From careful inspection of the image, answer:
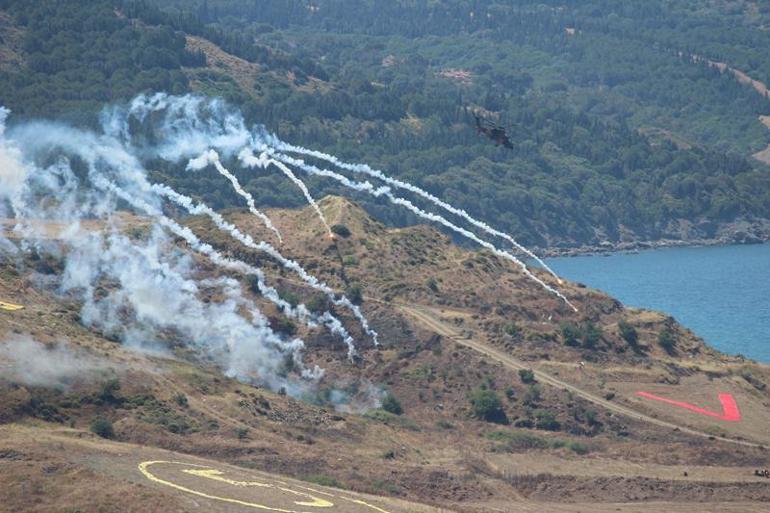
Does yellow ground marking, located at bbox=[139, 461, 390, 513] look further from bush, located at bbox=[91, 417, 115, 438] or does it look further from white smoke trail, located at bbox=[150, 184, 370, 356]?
white smoke trail, located at bbox=[150, 184, 370, 356]

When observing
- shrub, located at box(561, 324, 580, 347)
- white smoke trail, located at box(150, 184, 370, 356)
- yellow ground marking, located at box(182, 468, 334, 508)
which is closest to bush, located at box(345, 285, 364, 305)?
white smoke trail, located at box(150, 184, 370, 356)

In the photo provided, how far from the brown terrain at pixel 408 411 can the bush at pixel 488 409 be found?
0.44 metres

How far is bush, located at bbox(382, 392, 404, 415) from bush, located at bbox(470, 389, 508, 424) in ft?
22.8

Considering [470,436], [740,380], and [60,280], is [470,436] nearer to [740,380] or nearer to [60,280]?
[740,380]

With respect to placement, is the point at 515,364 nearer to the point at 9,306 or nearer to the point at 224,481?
the point at 9,306

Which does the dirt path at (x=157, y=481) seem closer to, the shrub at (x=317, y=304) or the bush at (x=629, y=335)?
the shrub at (x=317, y=304)

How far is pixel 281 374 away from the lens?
156m

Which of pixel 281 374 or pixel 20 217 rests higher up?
pixel 20 217

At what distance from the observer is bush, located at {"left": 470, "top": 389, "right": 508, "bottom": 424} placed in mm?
151250

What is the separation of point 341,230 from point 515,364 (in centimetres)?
3229

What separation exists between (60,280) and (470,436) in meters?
45.9

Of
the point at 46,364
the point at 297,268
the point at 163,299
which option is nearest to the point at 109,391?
the point at 46,364

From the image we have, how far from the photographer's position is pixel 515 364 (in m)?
162

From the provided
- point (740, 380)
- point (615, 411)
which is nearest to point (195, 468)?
point (615, 411)
